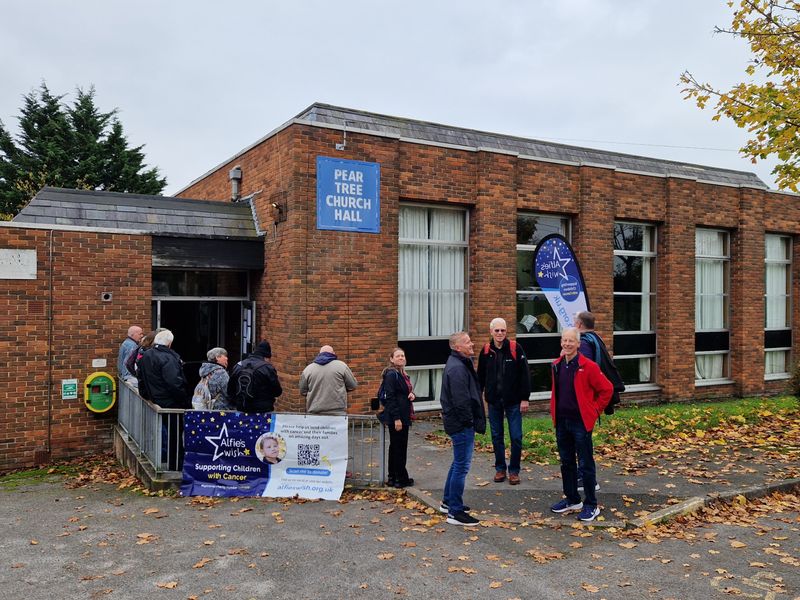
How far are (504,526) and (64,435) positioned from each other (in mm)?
7251

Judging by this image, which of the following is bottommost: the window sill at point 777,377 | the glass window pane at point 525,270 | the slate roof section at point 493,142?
the window sill at point 777,377

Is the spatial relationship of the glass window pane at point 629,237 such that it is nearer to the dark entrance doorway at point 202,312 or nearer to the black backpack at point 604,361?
the black backpack at point 604,361

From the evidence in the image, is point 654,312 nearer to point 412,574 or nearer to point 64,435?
point 412,574

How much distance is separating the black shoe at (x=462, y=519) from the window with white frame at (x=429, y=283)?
550 centimetres

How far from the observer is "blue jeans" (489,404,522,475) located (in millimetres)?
7430

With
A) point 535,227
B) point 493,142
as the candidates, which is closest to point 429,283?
point 535,227

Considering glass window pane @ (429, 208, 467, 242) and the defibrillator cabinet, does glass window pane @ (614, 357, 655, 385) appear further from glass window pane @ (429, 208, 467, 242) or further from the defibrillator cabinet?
A: the defibrillator cabinet

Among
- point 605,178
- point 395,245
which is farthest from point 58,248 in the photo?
point 605,178

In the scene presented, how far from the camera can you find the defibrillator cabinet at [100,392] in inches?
381

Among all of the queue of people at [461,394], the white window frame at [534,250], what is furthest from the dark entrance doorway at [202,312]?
the white window frame at [534,250]

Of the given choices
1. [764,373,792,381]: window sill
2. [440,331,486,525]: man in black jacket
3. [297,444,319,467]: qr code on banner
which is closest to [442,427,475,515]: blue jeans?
[440,331,486,525]: man in black jacket

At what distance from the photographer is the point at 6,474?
9008mm

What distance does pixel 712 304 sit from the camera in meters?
15.8

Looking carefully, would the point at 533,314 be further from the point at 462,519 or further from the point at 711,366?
the point at 462,519
